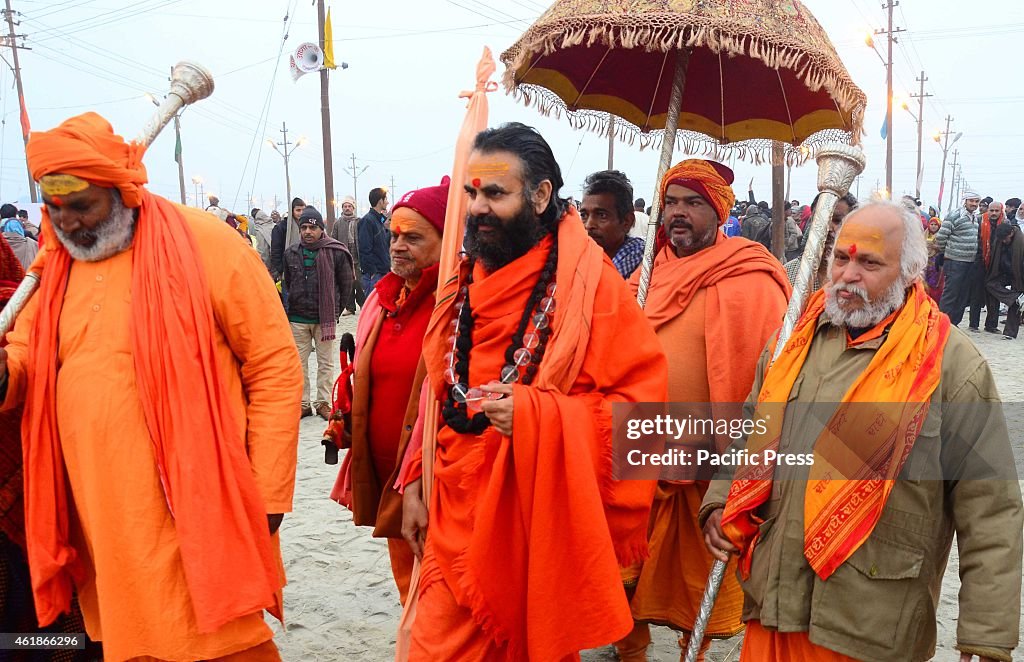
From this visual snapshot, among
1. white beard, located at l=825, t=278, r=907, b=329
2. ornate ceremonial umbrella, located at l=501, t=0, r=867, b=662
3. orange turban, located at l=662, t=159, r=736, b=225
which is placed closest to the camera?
white beard, located at l=825, t=278, r=907, b=329

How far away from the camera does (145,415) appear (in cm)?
245

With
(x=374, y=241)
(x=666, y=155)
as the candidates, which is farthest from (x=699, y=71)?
(x=374, y=241)

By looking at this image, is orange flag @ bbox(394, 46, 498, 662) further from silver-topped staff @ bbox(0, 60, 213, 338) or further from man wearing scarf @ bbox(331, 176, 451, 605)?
silver-topped staff @ bbox(0, 60, 213, 338)

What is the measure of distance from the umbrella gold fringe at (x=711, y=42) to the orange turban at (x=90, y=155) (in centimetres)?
159

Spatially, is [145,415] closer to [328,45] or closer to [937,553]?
[937,553]

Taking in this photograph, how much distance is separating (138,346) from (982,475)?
8.22 feet

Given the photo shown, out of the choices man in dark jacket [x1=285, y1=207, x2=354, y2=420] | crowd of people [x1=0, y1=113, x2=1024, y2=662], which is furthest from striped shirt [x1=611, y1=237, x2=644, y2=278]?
man in dark jacket [x1=285, y1=207, x2=354, y2=420]

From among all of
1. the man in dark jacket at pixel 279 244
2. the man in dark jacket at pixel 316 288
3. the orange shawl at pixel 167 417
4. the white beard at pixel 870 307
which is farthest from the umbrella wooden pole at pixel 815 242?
the man in dark jacket at pixel 279 244

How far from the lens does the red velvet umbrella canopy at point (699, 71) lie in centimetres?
293

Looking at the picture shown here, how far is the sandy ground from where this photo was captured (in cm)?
386

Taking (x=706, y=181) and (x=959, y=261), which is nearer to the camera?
(x=706, y=181)

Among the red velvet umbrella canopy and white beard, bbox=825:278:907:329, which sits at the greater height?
the red velvet umbrella canopy

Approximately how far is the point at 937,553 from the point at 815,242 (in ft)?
3.62

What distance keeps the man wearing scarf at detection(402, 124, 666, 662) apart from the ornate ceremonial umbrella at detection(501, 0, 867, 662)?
55cm
